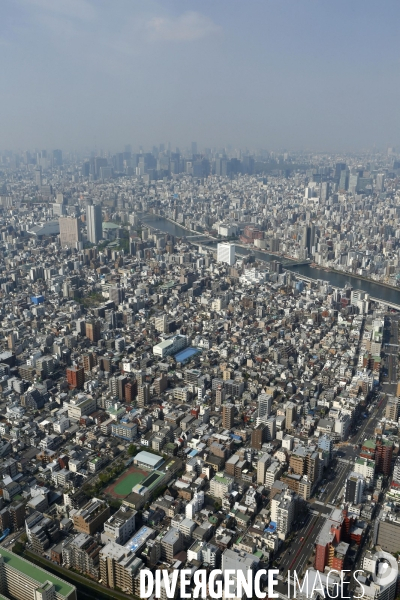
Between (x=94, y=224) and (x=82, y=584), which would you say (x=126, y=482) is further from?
(x=94, y=224)

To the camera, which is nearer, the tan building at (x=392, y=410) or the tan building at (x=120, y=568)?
the tan building at (x=120, y=568)

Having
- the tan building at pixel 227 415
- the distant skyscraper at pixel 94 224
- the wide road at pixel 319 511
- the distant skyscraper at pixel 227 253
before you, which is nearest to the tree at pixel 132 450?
the tan building at pixel 227 415

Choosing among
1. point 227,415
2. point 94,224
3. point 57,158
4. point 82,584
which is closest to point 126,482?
point 82,584

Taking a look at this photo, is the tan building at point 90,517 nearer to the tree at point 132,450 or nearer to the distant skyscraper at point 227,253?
the tree at point 132,450

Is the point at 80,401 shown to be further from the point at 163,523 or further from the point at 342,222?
the point at 342,222

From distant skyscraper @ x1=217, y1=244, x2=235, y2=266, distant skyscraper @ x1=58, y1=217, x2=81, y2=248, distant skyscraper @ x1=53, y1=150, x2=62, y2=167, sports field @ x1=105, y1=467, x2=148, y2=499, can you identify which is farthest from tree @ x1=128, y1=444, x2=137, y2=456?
distant skyscraper @ x1=53, y1=150, x2=62, y2=167

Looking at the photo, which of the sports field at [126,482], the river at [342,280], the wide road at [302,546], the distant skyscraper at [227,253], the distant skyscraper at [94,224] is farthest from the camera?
the distant skyscraper at [94,224]

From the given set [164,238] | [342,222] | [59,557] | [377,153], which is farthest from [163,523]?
[377,153]
